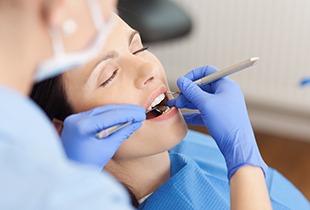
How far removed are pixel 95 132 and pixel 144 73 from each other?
189 millimetres

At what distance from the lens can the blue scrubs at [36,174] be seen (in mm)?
808

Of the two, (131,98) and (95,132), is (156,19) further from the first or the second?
(95,132)

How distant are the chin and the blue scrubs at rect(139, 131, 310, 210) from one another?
121 millimetres

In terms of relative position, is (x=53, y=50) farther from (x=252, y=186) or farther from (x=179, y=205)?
(x=179, y=205)

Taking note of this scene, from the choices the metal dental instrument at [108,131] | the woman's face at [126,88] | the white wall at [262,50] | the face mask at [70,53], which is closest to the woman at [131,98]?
the woman's face at [126,88]

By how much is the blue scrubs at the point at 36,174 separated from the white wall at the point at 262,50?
82.0 inches

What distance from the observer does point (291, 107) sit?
3.22 metres

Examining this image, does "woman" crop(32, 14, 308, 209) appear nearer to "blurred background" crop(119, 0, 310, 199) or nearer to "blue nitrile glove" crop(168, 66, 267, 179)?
"blue nitrile glove" crop(168, 66, 267, 179)

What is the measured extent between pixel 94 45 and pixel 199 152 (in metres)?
0.96

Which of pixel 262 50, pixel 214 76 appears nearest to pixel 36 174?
pixel 214 76

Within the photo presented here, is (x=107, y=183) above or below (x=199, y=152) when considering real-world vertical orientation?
above

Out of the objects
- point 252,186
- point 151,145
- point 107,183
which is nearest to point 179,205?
point 151,145

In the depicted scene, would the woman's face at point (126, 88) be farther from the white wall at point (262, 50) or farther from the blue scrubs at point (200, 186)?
the white wall at point (262, 50)

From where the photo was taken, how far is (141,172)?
61.3 inches
